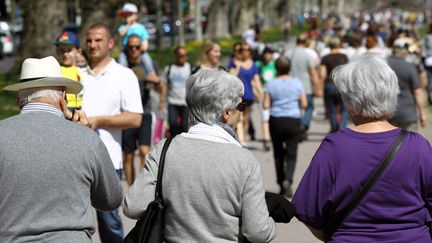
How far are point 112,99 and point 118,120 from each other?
200 mm

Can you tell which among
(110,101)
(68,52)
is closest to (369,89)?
(110,101)

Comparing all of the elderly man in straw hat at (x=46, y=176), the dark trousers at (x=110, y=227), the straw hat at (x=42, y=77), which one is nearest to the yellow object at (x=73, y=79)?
the dark trousers at (x=110, y=227)

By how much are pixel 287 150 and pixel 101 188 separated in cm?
600

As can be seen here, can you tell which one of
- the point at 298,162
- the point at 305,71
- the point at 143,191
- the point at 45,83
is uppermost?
the point at 45,83

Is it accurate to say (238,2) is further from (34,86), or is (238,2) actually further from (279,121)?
(34,86)

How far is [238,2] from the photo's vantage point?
5484cm

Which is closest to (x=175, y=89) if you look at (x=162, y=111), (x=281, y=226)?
(x=162, y=111)

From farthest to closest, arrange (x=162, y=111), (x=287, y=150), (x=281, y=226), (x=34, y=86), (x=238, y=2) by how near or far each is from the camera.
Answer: (x=238, y=2), (x=162, y=111), (x=287, y=150), (x=281, y=226), (x=34, y=86)

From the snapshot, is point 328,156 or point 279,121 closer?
point 328,156

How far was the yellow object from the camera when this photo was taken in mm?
6693

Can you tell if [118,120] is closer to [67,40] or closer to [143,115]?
[67,40]

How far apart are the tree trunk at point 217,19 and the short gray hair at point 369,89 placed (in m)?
45.1

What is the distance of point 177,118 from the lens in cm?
1203

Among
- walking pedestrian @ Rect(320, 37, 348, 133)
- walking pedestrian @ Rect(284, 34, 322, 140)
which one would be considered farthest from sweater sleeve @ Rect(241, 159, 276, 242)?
walking pedestrian @ Rect(284, 34, 322, 140)
